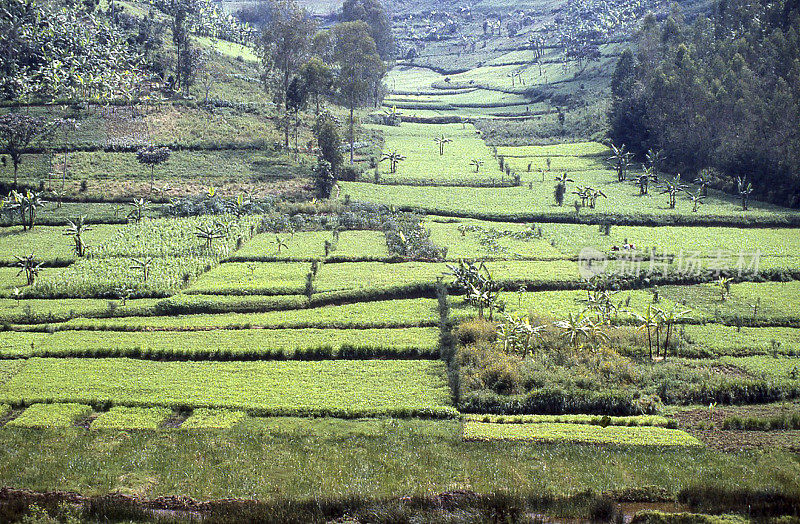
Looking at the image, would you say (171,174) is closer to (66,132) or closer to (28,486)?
(66,132)

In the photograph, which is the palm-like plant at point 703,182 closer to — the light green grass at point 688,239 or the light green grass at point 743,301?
the light green grass at point 688,239

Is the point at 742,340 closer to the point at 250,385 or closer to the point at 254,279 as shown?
the point at 250,385

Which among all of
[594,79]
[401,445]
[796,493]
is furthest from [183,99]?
[796,493]

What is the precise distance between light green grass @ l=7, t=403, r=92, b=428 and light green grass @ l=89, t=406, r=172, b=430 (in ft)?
4.01

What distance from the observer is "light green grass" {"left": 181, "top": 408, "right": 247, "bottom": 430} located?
3728 centimetres

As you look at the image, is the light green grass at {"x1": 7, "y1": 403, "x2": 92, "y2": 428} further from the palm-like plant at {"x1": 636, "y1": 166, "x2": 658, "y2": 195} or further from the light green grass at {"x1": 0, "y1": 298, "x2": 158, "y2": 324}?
the palm-like plant at {"x1": 636, "y1": 166, "x2": 658, "y2": 195}

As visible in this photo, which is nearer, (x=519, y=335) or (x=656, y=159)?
(x=519, y=335)

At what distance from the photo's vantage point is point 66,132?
90812mm

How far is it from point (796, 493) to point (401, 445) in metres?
16.8

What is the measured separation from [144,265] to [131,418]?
22284mm

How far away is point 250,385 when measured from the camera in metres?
41.9

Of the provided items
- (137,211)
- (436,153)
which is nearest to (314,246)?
(137,211)

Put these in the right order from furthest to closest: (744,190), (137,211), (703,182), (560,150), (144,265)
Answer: (560,150)
(703,182)
(744,190)
(137,211)
(144,265)

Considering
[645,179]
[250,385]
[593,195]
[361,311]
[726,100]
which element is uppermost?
[726,100]
